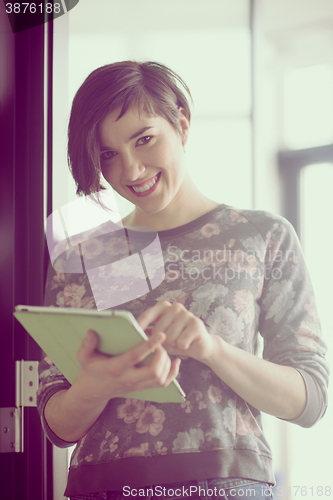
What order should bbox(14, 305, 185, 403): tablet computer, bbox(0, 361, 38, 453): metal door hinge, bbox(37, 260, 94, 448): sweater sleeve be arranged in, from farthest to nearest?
bbox(0, 361, 38, 453): metal door hinge
bbox(37, 260, 94, 448): sweater sleeve
bbox(14, 305, 185, 403): tablet computer

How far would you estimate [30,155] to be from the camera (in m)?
0.90

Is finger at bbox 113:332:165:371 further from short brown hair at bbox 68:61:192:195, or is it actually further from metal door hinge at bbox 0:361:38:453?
metal door hinge at bbox 0:361:38:453

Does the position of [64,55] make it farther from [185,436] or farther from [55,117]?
[185,436]

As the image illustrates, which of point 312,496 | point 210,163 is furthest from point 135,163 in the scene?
point 312,496

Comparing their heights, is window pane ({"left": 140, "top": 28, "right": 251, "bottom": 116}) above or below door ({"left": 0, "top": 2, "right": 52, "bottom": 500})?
above

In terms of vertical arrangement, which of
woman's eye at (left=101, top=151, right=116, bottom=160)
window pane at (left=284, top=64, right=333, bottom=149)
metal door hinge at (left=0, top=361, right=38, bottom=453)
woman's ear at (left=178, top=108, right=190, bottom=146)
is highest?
window pane at (left=284, top=64, right=333, bottom=149)

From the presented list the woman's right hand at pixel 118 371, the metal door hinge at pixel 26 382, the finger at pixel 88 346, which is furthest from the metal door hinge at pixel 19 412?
the finger at pixel 88 346

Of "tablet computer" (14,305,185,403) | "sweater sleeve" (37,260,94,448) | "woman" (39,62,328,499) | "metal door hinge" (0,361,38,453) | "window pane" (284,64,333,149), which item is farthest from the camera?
"window pane" (284,64,333,149)

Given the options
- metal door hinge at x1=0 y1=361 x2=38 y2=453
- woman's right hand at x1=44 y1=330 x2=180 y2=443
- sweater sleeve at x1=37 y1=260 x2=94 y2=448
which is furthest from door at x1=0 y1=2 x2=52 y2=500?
woman's right hand at x1=44 y1=330 x2=180 y2=443

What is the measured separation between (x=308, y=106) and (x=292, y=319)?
0.56 meters

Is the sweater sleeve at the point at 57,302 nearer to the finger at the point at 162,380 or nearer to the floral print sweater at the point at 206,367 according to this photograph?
the floral print sweater at the point at 206,367

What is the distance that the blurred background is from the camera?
91 centimetres

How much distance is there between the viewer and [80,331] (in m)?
0.46

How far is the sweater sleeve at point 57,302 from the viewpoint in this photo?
2.29ft
